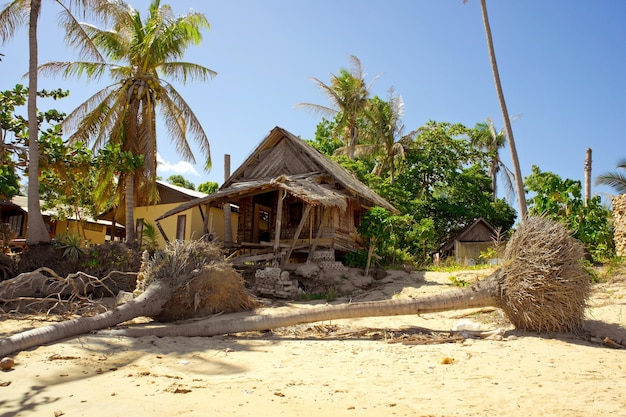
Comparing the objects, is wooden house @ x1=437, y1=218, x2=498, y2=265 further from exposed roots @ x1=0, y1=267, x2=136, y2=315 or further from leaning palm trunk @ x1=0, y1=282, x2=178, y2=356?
exposed roots @ x1=0, y1=267, x2=136, y2=315

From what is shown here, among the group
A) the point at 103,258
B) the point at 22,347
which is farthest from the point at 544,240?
the point at 103,258

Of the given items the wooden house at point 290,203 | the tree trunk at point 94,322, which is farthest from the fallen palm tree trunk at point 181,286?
the wooden house at point 290,203

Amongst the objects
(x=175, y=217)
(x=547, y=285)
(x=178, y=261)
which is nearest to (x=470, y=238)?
(x=175, y=217)

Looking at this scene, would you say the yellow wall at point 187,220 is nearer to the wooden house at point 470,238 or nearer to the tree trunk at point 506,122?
the wooden house at point 470,238

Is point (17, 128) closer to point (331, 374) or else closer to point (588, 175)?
point (331, 374)

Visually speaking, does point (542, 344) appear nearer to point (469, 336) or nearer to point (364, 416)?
point (469, 336)

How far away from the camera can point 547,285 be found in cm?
633

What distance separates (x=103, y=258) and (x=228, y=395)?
9.04 m

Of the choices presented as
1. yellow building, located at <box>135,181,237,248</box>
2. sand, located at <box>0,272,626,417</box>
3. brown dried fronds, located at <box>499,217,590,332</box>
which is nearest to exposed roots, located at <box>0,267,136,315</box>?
sand, located at <box>0,272,626,417</box>

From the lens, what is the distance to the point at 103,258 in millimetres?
11617

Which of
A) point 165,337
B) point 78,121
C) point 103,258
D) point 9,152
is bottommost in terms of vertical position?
point 165,337

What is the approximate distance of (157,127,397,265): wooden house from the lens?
1286cm

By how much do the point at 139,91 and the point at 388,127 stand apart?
13.8 metres

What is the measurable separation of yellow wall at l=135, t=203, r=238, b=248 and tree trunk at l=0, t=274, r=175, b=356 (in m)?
9.48
